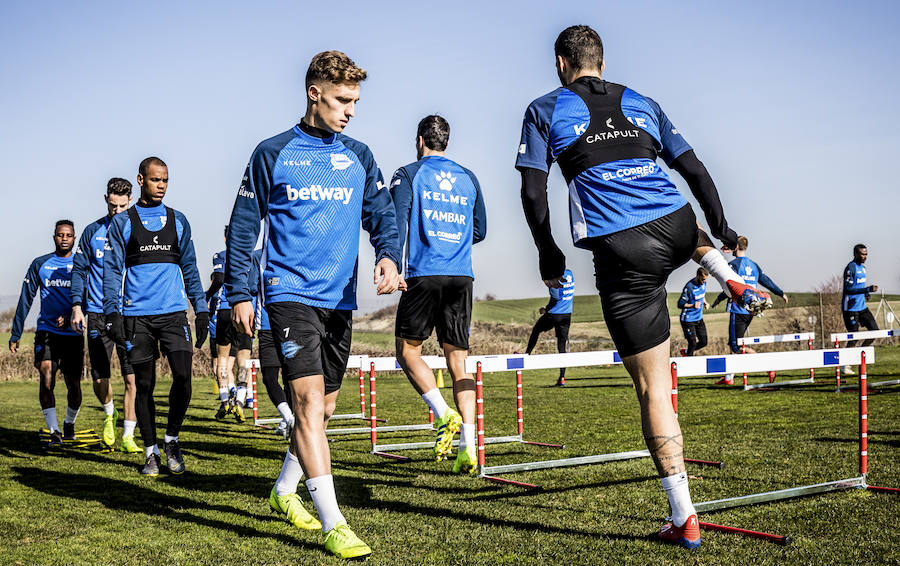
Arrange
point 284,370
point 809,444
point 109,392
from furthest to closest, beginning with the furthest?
1. point 109,392
2. point 809,444
3. point 284,370

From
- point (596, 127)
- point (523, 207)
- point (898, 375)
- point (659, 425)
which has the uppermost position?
point (596, 127)

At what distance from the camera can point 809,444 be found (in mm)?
7289

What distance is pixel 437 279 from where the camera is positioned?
6324 mm

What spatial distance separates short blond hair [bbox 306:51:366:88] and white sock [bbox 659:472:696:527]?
2.54 m

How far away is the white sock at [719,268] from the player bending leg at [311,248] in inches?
62.5

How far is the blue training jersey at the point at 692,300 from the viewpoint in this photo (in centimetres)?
1873

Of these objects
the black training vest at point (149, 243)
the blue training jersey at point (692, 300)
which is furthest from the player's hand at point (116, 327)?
the blue training jersey at point (692, 300)

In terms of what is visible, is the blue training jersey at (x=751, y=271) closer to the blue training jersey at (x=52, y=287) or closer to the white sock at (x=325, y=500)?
the blue training jersey at (x=52, y=287)

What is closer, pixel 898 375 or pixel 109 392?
pixel 109 392

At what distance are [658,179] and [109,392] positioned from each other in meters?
7.35

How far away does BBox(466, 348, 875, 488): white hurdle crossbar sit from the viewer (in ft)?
16.4

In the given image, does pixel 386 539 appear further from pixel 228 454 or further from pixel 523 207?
pixel 228 454

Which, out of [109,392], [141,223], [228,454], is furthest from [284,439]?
[141,223]

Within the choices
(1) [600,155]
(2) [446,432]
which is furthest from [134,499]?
(1) [600,155]
